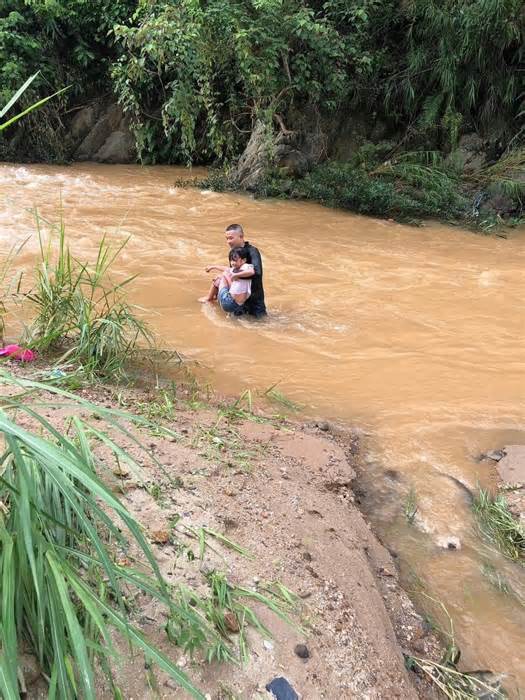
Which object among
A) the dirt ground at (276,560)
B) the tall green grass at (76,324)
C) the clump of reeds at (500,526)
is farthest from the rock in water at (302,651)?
the tall green grass at (76,324)

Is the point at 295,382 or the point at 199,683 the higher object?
the point at 199,683

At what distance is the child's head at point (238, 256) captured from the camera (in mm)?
5730

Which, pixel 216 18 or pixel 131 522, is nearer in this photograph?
pixel 131 522

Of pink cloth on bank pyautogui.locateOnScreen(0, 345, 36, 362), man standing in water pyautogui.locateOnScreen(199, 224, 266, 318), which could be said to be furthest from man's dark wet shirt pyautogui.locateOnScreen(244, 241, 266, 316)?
pink cloth on bank pyautogui.locateOnScreen(0, 345, 36, 362)

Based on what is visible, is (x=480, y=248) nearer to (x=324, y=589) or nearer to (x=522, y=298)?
(x=522, y=298)

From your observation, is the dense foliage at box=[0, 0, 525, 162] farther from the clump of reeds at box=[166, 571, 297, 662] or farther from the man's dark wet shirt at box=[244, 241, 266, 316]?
the clump of reeds at box=[166, 571, 297, 662]

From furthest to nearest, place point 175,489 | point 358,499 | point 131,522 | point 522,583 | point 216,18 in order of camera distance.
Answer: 1. point 216,18
2. point 358,499
3. point 522,583
4. point 175,489
5. point 131,522

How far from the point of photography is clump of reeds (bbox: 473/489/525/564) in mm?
2945

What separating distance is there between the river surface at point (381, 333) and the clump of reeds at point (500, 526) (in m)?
0.07

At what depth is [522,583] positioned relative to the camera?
109 inches

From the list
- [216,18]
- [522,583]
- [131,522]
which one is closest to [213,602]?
[131,522]

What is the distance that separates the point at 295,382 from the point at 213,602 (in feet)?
9.29

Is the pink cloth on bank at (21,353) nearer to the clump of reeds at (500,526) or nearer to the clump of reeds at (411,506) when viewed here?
the clump of reeds at (411,506)

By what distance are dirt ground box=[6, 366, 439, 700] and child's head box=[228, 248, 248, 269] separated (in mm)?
2602
